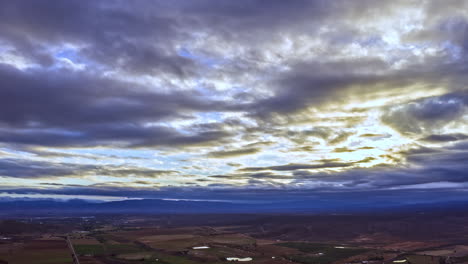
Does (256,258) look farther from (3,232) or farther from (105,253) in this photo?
(3,232)

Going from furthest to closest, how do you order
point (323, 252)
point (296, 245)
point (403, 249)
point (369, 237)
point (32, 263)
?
point (369, 237) → point (296, 245) → point (403, 249) → point (323, 252) → point (32, 263)

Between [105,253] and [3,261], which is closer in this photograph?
[3,261]

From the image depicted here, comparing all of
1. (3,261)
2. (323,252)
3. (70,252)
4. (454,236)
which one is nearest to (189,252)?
(70,252)

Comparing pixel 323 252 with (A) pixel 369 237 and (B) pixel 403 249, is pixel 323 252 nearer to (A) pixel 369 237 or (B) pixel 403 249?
(B) pixel 403 249

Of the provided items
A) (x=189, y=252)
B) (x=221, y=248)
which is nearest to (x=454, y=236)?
(x=221, y=248)

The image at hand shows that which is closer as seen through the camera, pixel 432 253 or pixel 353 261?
pixel 353 261

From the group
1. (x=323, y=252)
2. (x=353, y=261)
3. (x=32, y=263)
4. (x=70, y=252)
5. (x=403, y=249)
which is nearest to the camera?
(x=32, y=263)

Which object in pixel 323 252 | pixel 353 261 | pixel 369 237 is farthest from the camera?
pixel 369 237

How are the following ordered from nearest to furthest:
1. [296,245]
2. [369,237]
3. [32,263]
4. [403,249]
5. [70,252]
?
1. [32,263]
2. [70,252]
3. [403,249]
4. [296,245]
5. [369,237]
